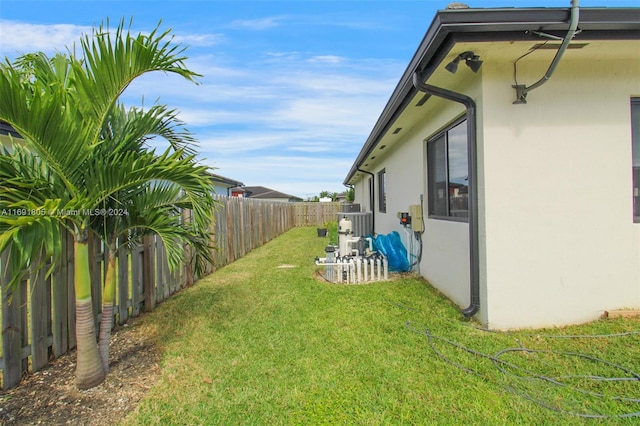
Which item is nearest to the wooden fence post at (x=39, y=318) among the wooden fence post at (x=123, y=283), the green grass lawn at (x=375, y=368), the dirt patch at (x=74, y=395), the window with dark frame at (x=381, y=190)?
the dirt patch at (x=74, y=395)

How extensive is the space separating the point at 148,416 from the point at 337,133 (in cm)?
2337

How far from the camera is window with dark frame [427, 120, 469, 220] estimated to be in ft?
14.2

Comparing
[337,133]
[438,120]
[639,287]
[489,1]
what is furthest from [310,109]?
[639,287]

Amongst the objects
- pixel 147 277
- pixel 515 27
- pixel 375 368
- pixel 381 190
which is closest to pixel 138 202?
pixel 147 277

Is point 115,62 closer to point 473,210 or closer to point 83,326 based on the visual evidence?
point 83,326

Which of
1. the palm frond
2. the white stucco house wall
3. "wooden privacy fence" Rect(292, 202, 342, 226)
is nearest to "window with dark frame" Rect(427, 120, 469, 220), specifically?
the white stucco house wall

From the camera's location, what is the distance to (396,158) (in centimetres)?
823

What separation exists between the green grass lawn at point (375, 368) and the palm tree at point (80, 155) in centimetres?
95

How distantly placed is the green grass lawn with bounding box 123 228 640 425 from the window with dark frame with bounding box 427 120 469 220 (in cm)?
137

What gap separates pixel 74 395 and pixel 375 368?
239 centimetres

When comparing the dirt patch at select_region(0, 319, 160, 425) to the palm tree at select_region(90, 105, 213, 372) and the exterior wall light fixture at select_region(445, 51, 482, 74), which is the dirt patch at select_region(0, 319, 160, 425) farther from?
the exterior wall light fixture at select_region(445, 51, 482, 74)

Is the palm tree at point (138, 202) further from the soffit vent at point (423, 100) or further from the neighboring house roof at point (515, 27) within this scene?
the soffit vent at point (423, 100)

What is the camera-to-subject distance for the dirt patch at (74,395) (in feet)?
7.37

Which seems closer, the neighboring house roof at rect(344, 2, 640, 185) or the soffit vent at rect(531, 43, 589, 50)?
the neighboring house roof at rect(344, 2, 640, 185)
